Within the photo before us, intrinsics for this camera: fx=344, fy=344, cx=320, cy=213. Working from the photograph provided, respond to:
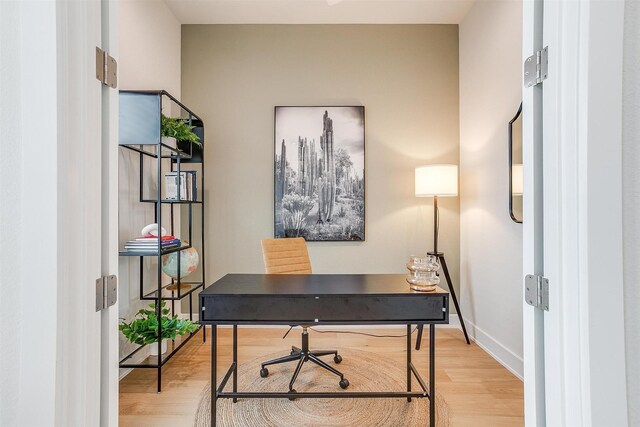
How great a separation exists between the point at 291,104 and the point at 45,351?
128 inches

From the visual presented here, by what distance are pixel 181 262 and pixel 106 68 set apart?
88.6 inches

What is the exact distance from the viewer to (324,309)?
184 centimetres

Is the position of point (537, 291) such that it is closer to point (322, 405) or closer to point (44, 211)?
point (44, 211)

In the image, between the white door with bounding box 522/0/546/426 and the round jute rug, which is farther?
the round jute rug

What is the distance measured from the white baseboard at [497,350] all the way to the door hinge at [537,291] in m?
2.00

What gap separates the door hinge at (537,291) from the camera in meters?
0.85

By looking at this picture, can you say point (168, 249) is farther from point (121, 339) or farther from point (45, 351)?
point (45, 351)

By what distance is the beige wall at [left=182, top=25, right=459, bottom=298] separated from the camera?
3619 mm

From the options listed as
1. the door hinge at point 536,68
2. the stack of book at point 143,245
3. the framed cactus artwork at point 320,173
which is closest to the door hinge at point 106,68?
the door hinge at point 536,68

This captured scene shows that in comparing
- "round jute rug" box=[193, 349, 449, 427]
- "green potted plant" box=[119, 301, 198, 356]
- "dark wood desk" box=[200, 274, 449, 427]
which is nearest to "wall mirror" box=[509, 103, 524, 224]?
"dark wood desk" box=[200, 274, 449, 427]

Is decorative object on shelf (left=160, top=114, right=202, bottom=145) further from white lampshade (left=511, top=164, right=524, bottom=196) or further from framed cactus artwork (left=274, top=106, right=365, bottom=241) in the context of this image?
white lampshade (left=511, top=164, right=524, bottom=196)

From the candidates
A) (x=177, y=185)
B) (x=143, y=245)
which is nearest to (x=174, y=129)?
(x=177, y=185)

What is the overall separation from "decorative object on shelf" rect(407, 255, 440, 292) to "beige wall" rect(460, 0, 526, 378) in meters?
1.06

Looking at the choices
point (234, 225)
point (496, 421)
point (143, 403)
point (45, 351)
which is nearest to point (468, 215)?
point (496, 421)
